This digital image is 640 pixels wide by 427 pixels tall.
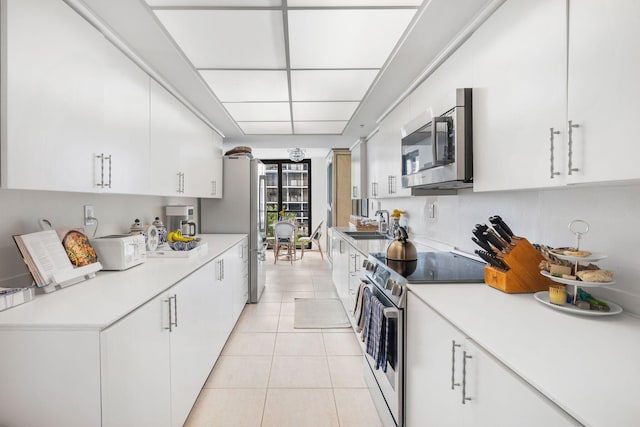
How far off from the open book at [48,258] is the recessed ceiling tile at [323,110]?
237cm

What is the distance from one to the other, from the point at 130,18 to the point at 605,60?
2076 mm

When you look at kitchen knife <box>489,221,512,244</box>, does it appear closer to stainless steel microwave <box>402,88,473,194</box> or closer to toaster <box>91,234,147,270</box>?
stainless steel microwave <box>402,88,473,194</box>

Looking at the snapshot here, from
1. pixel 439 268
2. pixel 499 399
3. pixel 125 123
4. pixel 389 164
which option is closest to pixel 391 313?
pixel 439 268

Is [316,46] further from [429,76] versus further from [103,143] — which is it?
[103,143]

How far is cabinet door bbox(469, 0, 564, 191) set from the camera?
1136mm

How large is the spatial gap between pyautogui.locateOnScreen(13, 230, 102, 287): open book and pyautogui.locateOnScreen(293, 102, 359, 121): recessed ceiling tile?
237cm

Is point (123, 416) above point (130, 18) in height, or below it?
below

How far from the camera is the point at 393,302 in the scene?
1687mm

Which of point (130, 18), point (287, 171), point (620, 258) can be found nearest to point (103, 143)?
point (130, 18)

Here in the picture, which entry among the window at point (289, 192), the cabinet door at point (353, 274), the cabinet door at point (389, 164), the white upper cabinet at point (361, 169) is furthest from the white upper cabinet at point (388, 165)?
the window at point (289, 192)

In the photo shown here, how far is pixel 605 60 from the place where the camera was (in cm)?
94

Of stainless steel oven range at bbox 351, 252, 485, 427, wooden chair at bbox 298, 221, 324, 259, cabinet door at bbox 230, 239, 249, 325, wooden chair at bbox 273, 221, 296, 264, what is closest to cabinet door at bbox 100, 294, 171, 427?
stainless steel oven range at bbox 351, 252, 485, 427

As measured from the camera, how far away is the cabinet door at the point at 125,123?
182 cm

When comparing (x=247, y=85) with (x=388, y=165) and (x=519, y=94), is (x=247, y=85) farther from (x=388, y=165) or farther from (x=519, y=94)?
(x=519, y=94)
